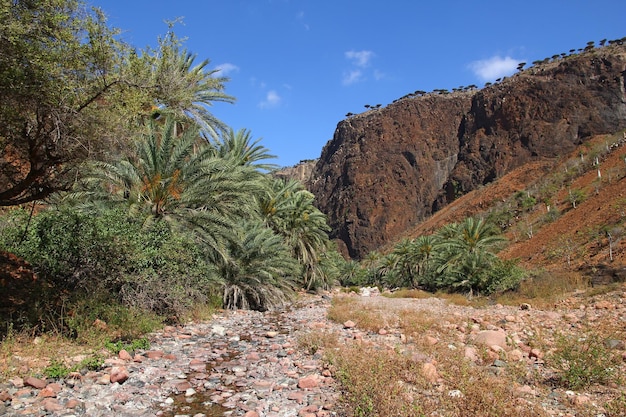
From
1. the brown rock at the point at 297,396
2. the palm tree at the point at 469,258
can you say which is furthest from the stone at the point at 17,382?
the palm tree at the point at 469,258

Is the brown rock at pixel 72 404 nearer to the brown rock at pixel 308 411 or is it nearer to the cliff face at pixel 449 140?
the brown rock at pixel 308 411

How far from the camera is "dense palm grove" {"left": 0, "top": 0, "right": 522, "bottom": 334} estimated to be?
5836 mm

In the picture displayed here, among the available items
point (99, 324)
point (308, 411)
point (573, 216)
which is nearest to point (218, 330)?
point (99, 324)

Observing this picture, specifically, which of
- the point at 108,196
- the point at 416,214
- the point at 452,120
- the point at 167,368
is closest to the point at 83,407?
the point at 167,368

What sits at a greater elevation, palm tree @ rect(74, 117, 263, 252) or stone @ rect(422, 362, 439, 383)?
palm tree @ rect(74, 117, 263, 252)

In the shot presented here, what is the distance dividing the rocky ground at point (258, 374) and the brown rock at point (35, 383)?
0.04ft

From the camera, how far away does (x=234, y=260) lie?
14.4 metres

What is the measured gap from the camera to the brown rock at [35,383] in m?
4.71

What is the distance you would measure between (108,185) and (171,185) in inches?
99.2

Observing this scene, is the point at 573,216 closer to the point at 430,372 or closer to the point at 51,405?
the point at 430,372

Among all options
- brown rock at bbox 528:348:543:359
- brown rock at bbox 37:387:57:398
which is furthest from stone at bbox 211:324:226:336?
brown rock at bbox 528:348:543:359

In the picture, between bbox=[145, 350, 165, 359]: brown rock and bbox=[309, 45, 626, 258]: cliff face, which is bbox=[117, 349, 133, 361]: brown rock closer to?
bbox=[145, 350, 165, 359]: brown rock

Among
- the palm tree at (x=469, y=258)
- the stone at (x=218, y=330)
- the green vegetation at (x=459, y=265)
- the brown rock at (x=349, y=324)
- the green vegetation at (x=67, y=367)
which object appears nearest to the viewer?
Result: the green vegetation at (x=67, y=367)

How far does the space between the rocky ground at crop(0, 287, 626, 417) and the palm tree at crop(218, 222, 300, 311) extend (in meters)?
4.08
